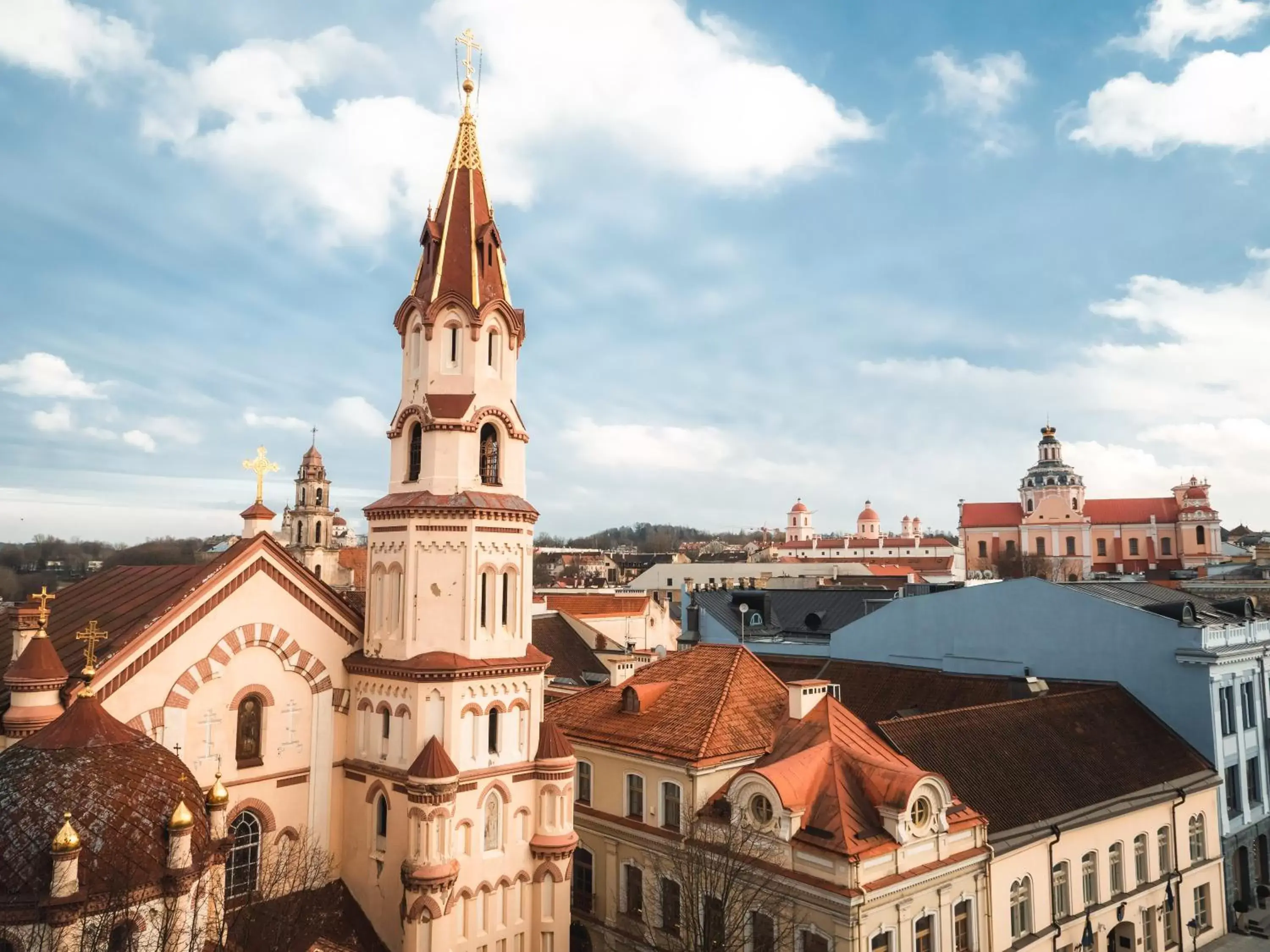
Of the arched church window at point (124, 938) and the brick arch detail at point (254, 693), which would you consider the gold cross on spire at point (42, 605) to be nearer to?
the brick arch detail at point (254, 693)

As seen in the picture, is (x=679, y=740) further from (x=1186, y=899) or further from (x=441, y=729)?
(x=1186, y=899)

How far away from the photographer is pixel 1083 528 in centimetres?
13800

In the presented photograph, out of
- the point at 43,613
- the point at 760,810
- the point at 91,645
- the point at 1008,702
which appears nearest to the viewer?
the point at 91,645

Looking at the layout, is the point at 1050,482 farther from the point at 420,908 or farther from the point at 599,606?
the point at 420,908

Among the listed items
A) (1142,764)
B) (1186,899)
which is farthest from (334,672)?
(1186,899)

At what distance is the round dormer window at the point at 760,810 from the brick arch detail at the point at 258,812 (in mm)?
12640

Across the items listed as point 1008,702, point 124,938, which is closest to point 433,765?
point 124,938

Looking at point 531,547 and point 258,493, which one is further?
point 531,547

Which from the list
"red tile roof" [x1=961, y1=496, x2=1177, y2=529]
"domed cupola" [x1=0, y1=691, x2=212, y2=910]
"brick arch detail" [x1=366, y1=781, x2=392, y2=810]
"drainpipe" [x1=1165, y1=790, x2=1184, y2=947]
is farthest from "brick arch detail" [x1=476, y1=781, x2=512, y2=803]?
"red tile roof" [x1=961, y1=496, x2=1177, y2=529]

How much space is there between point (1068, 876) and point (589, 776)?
14528mm

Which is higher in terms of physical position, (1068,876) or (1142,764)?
(1142,764)

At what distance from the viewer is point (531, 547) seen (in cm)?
2644

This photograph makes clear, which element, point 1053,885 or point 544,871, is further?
point 1053,885

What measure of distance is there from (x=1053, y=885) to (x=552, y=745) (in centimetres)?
1484
